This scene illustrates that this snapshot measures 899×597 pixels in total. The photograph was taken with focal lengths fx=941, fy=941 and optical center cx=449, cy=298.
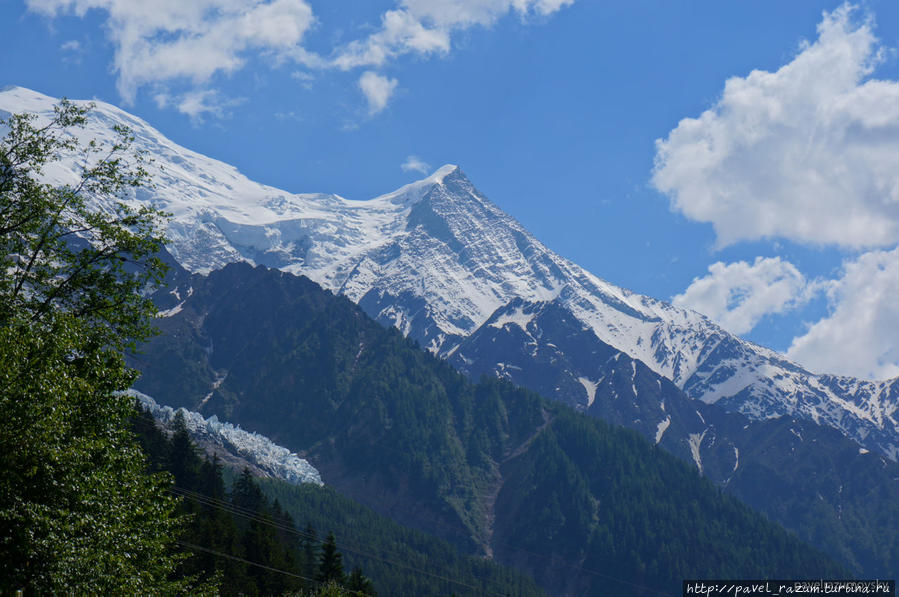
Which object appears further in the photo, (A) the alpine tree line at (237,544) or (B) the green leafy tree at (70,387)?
(A) the alpine tree line at (237,544)

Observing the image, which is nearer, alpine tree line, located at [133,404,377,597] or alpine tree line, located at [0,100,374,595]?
alpine tree line, located at [0,100,374,595]

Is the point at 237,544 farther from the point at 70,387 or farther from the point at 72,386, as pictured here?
the point at 70,387

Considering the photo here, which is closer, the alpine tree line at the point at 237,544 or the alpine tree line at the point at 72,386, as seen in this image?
the alpine tree line at the point at 72,386

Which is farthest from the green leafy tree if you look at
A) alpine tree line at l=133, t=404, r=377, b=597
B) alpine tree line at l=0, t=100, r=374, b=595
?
alpine tree line at l=133, t=404, r=377, b=597

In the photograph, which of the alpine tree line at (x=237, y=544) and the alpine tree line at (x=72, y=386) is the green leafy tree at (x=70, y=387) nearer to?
the alpine tree line at (x=72, y=386)

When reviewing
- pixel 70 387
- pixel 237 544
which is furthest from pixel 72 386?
pixel 237 544

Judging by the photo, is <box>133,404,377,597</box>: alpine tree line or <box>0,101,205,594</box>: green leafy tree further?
<box>133,404,377,597</box>: alpine tree line

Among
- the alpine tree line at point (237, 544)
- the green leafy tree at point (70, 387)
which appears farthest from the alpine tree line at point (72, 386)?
the alpine tree line at point (237, 544)

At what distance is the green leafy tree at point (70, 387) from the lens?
96.4 feet

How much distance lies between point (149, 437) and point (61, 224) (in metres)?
106

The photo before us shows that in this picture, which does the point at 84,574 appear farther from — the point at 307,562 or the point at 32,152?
the point at 307,562

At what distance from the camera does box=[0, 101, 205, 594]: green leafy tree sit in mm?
29375

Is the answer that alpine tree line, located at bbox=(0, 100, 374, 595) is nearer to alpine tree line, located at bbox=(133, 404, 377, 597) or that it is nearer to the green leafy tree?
the green leafy tree

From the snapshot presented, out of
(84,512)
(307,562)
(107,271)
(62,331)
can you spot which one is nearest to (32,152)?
(107,271)
